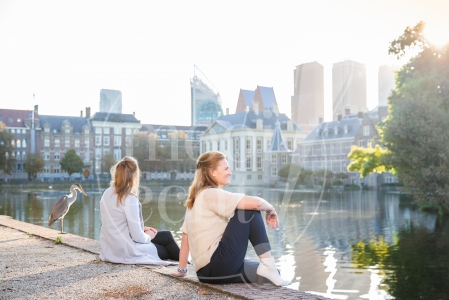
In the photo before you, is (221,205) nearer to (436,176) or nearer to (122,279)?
(122,279)

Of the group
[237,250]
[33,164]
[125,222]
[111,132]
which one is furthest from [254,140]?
[237,250]

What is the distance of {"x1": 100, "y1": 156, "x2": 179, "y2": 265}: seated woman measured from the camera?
5383mm

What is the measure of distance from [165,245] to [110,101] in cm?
6807

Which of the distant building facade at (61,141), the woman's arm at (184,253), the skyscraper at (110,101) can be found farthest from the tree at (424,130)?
the distant building facade at (61,141)

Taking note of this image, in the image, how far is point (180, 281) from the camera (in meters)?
4.62

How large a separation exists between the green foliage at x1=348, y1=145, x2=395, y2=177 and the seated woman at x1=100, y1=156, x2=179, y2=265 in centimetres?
1918

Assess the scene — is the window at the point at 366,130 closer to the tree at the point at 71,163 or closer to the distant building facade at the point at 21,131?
the tree at the point at 71,163

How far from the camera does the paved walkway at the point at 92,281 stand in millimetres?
4105

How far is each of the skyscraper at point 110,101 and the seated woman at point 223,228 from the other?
68.7 m

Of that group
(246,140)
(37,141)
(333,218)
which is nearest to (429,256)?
(333,218)

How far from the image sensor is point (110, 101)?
71625 mm

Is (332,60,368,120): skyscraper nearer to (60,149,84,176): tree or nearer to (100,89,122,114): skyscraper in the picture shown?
(100,89,122,114): skyscraper

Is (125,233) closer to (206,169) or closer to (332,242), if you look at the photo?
(206,169)

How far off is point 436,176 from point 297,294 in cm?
1854
